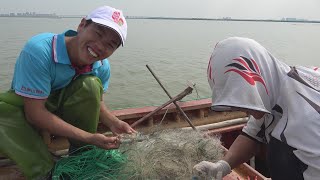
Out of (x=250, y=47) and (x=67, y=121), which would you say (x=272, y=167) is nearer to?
(x=250, y=47)

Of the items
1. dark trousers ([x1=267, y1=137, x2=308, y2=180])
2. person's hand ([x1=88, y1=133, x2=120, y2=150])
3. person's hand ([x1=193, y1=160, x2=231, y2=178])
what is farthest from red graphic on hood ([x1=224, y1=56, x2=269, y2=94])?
person's hand ([x1=88, y1=133, x2=120, y2=150])

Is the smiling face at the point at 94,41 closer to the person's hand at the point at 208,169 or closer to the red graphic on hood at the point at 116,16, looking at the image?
the red graphic on hood at the point at 116,16

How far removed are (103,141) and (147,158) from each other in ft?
1.27

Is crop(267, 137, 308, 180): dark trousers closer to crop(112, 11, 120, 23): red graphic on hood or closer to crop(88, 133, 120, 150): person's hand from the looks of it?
crop(88, 133, 120, 150): person's hand

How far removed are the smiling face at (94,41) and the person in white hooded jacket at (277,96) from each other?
1.15 m

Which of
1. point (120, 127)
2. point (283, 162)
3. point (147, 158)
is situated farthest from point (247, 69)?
point (120, 127)

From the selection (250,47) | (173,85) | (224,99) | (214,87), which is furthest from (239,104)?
(173,85)

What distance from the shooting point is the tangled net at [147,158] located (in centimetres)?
250

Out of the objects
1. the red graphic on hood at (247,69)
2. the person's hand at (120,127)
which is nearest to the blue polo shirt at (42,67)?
the person's hand at (120,127)

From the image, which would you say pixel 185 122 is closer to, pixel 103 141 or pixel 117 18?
pixel 103 141

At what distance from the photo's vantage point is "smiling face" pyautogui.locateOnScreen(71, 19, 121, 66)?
2.65 metres

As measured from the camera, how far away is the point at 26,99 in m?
2.63

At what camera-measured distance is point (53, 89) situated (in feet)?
9.64

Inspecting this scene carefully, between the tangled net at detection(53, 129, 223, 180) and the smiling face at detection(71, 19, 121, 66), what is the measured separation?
0.76 meters
